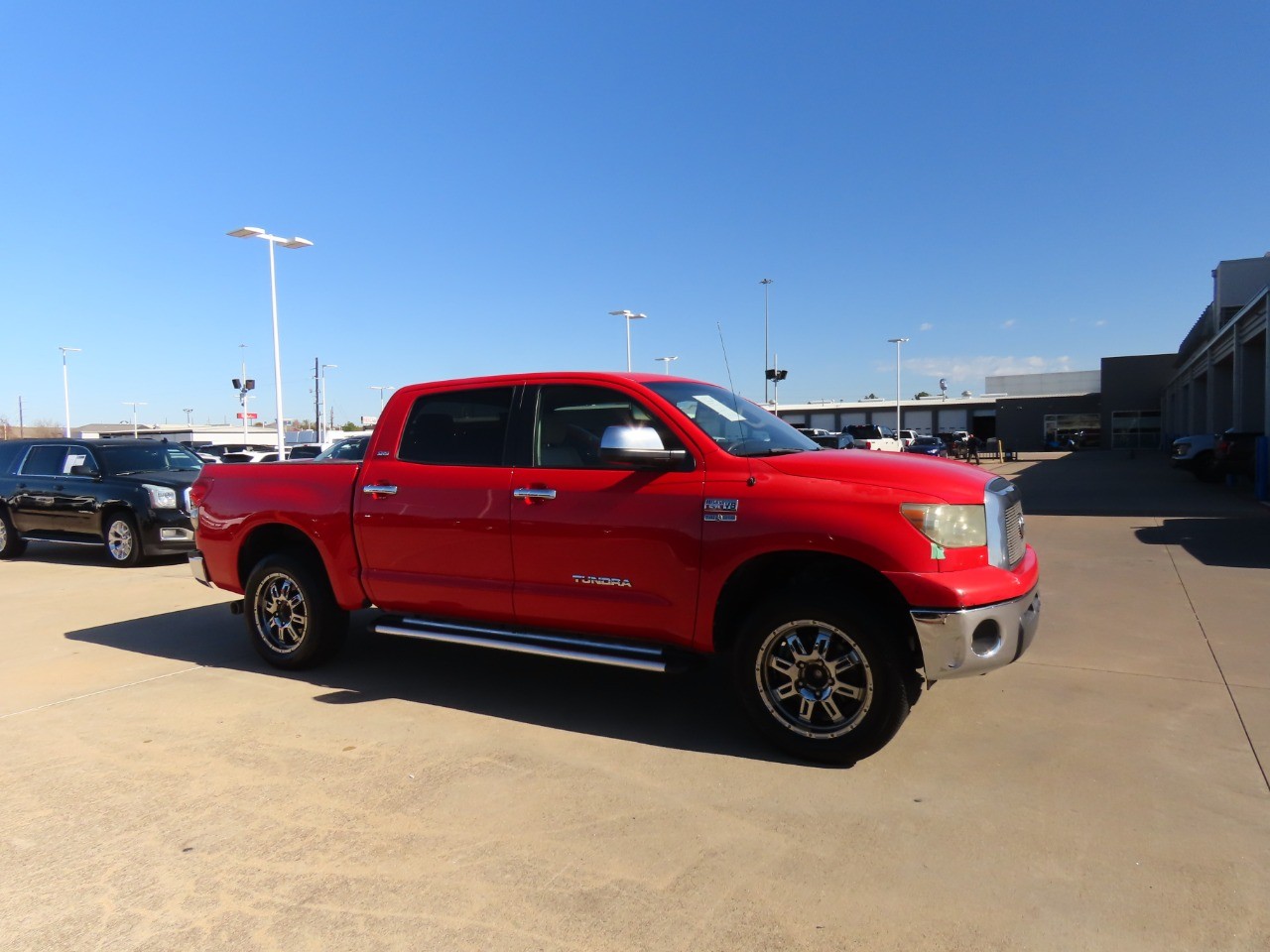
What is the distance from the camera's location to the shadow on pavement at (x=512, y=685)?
470cm

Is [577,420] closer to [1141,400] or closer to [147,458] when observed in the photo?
[147,458]

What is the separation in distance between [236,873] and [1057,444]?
65849mm

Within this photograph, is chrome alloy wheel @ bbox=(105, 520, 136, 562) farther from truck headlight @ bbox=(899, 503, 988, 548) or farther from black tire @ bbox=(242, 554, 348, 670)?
truck headlight @ bbox=(899, 503, 988, 548)

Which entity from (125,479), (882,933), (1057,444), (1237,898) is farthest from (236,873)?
(1057,444)

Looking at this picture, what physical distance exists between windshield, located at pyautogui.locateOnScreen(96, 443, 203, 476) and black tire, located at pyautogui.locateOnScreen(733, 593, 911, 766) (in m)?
10.3

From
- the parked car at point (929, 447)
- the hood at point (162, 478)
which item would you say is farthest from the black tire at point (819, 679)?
the parked car at point (929, 447)

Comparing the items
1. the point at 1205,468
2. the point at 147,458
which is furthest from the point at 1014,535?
the point at 1205,468

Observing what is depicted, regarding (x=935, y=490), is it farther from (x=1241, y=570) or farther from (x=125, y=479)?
(x=125, y=479)

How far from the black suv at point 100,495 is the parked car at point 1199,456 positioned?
23.3 m

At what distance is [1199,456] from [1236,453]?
280cm

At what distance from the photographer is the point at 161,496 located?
11172 mm

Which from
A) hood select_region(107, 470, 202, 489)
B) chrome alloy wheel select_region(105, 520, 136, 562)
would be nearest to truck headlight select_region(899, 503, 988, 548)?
hood select_region(107, 470, 202, 489)

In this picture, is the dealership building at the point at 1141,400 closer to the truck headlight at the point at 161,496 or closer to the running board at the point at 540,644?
the running board at the point at 540,644

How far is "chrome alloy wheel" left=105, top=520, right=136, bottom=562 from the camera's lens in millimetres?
11211
